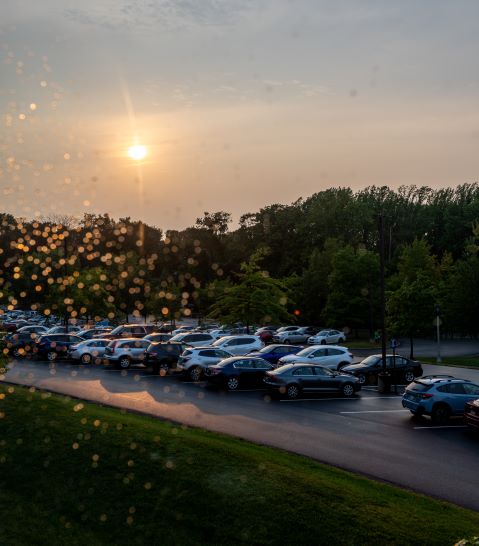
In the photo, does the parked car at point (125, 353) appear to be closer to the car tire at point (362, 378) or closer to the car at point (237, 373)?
the car at point (237, 373)

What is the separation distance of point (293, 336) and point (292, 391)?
109ft

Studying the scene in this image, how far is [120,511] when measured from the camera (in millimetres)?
13258

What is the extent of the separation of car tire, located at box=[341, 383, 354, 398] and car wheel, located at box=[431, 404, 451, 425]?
217 inches

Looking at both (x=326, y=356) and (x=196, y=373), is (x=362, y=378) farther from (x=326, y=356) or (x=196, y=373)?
(x=196, y=373)

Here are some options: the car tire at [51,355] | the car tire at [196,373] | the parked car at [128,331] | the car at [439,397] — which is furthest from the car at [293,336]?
the car at [439,397]

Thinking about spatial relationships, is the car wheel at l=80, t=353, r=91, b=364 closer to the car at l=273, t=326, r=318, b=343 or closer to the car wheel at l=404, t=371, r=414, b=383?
the car wheel at l=404, t=371, r=414, b=383

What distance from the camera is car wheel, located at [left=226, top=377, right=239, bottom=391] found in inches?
1120

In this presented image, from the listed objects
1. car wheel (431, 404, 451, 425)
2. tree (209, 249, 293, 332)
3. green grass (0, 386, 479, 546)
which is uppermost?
tree (209, 249, 293, 332)

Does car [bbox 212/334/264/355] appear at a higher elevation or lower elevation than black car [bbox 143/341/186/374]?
higher

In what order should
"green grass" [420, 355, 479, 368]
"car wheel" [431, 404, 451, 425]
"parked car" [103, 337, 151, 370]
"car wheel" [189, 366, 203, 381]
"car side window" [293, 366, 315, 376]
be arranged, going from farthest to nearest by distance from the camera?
"green grass" [420, 355, 479, 368], "parked car" [103, 337, 151, 370], "car wheel" [189, 366, 203, 381], "car side window" [293, 366, 315, 376], "car wheel" [431, 404, 451, 425]

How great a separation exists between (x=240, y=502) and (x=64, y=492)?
4.12m

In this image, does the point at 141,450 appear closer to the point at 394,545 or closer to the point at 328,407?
the point at 394,545

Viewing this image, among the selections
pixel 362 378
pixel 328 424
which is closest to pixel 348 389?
pixel 362 378

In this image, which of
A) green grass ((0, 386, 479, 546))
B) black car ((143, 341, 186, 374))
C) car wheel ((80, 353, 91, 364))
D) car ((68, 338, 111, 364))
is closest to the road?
black car ((143, 341, 186, 374))
